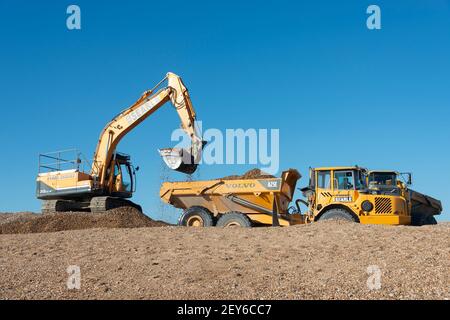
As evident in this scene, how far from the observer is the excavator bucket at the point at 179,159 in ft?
63.9

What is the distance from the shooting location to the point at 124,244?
43.1ft

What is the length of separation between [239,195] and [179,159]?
8.93 feet

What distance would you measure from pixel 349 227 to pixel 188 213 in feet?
22.4

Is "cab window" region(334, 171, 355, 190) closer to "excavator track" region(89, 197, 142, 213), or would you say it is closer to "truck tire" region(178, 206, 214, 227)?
"truck tire" region(178, 206, 214, 227)

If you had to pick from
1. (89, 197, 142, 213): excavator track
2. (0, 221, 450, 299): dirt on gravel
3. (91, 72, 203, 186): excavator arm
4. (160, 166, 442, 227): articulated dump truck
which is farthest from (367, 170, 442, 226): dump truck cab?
(89, 197, 142, 213): excavator track

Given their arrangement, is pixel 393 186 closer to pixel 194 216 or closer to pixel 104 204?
pixel 194 216

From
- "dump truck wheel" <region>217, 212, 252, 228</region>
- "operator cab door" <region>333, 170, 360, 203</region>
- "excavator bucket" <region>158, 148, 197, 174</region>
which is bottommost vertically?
"dump truck wheel" <region>217, 212, 252, 228</region>

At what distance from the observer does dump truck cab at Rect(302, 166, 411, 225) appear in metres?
16.5

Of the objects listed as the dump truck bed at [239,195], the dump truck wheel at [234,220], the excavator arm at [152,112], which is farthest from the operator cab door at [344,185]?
the excavator arm at [152,112]

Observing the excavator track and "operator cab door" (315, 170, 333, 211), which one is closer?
"operator cab door" (315, 170, 333, 211)

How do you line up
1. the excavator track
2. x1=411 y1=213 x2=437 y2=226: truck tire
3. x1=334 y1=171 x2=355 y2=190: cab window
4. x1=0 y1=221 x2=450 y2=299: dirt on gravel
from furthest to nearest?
the excavator track < x1=411 y1=213 x2=437 y2=226: truck tire < x1=334 y1=171 x2=355 y2=190: cab window < x1=0 y1=221 x2=450 y2=299: dirt on gravel

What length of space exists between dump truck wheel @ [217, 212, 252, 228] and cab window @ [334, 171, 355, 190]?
318 centimetres
